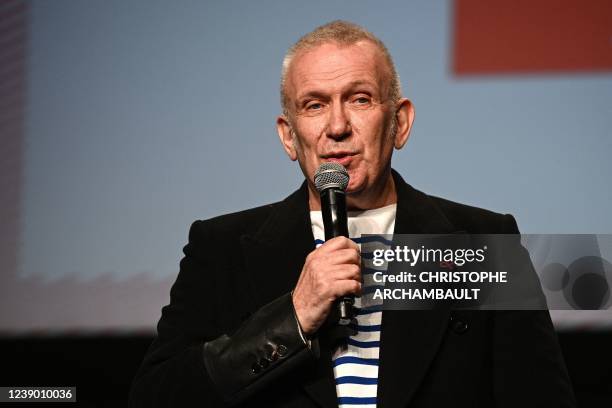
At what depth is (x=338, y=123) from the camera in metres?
1.94

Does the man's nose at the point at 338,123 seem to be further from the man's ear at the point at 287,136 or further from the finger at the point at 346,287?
the finger at the point at 346,287

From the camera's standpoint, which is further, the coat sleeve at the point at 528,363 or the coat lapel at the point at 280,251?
the coat lapel at the point at 280,251

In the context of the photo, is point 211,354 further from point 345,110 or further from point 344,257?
point 345,110

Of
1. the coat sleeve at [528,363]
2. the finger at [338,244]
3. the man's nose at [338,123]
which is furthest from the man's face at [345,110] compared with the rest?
the coat sleeve at [528,363]

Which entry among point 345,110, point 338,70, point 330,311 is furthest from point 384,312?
point 338,70

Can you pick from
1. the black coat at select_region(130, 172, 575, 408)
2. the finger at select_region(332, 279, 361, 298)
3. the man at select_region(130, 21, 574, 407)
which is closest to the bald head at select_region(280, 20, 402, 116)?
the man at select_region(130, 21, 574, 407)

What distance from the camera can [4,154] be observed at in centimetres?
329

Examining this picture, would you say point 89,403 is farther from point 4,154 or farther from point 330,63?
point 330,63

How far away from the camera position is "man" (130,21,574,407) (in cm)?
170

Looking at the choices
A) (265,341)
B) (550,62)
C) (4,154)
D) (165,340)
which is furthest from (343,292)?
(4,154)

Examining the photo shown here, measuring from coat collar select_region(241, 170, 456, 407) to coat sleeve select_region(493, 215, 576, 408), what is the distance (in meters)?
0.15

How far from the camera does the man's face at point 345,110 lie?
1959mm

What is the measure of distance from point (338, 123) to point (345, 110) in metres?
0.06

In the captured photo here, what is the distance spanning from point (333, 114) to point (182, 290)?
573mm
